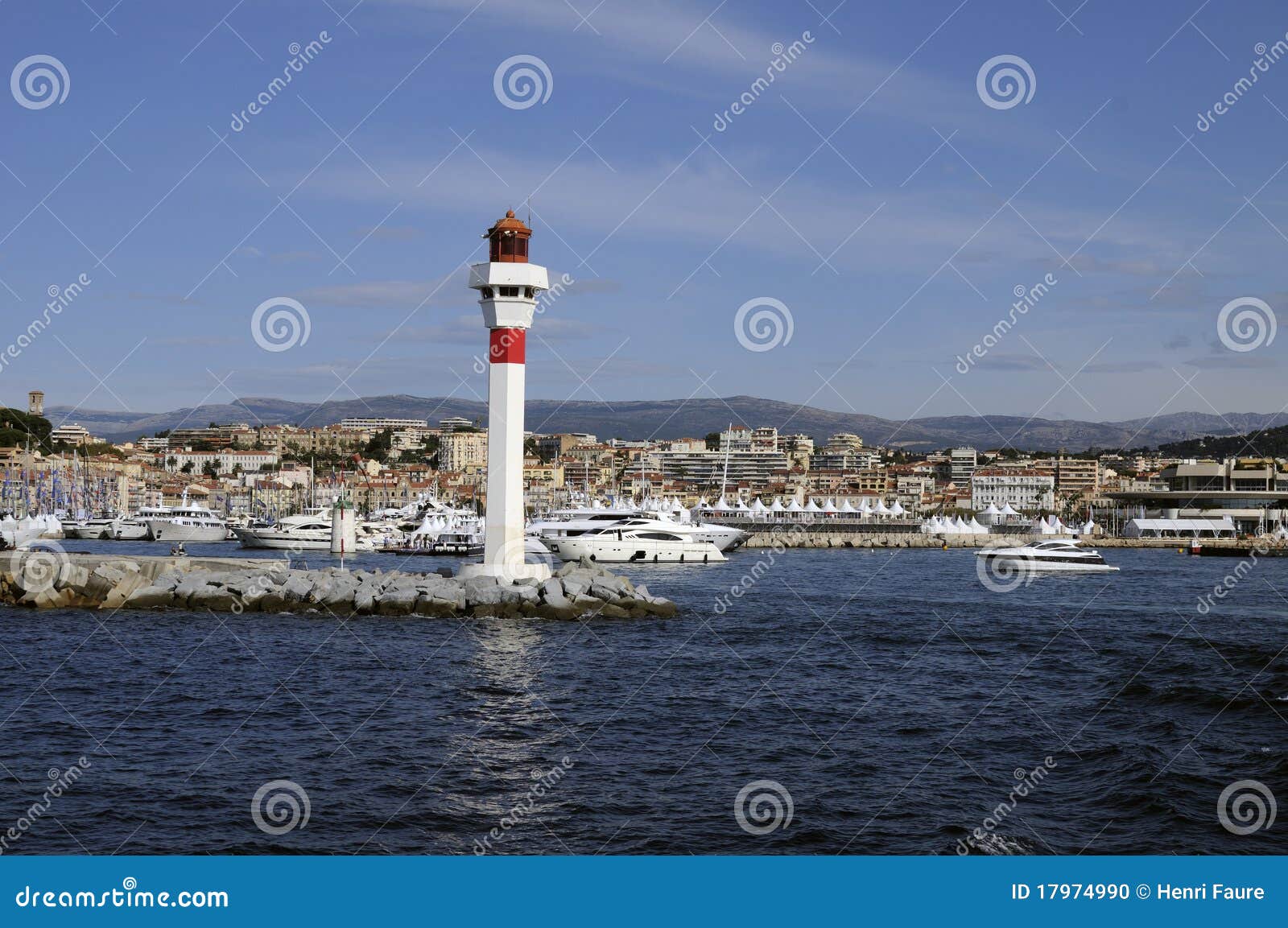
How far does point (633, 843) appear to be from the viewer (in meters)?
9.64

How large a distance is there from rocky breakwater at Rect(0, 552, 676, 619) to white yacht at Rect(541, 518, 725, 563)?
2114 centimetres

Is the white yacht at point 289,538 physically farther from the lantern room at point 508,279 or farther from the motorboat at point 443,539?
the lantern room at point 508,279

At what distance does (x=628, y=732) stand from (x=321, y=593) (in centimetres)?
1458

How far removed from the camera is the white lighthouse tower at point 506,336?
24.2m

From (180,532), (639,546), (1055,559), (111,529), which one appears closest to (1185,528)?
(1055,559)

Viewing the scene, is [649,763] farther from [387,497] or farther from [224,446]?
[224,446]

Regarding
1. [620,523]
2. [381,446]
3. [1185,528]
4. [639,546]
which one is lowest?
[639,546]

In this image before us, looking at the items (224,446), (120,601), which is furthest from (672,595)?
(224,446)

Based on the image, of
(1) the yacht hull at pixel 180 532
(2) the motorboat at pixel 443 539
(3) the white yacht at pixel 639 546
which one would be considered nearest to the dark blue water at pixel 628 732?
(3) the white yacht at pixel 639 546

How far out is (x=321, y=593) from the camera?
26.9 meters

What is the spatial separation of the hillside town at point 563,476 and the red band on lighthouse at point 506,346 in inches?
2149

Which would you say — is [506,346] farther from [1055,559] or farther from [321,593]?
[1055,559]

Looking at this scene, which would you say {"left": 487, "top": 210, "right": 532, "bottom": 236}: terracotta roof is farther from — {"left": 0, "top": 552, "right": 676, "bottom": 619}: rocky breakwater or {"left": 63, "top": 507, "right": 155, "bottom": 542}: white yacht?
{"left": 63, "top": 507, "right": 155, "bottom": 542}: white yacht

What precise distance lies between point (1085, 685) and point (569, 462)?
143 metres
